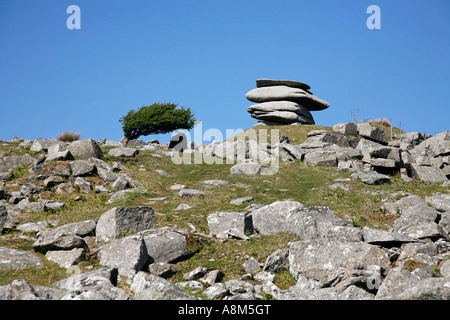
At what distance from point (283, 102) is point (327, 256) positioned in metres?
46.8

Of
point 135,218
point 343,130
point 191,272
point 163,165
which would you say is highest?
point 343,130

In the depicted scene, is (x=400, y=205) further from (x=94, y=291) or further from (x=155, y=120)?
(x=155, y=120)

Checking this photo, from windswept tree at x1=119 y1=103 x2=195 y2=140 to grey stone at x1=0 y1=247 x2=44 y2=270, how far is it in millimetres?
50869

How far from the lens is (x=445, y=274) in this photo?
12.5 metres

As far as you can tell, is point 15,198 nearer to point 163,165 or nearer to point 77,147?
point 77,147

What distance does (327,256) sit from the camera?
13914 millimetres

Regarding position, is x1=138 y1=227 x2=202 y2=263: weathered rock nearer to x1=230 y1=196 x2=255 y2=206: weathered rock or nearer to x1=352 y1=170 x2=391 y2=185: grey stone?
x1=230 y1=196 x2=255 y2=206: weathered rock

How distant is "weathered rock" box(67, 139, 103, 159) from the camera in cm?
3364

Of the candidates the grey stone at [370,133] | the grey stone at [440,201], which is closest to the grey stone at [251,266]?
the grey stone at [440,201]

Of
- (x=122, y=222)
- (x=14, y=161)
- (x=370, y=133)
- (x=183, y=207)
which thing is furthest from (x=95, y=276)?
(x=370, y=133)
